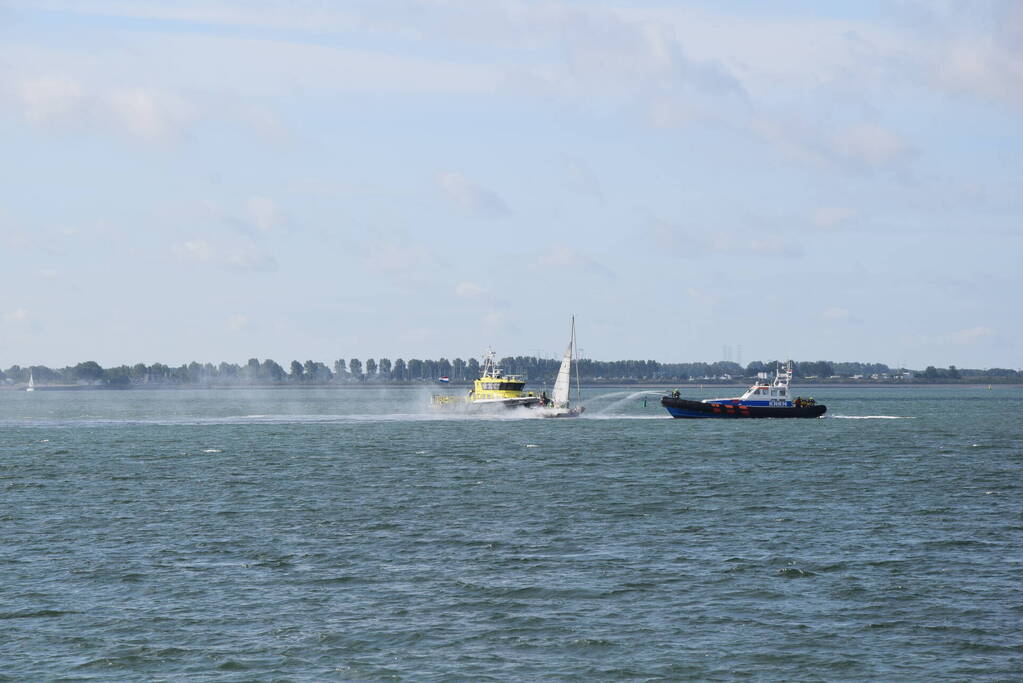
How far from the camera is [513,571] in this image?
136ft

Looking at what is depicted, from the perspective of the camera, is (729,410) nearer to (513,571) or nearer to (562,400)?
(562,400)

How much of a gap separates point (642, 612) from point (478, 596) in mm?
5514

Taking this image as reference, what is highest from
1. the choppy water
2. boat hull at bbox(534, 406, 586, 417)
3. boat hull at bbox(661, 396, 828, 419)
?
boat hull at bbox(661, 396, 828, 419)

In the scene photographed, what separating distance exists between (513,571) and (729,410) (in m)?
111

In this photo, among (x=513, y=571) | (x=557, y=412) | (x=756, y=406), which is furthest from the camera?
(x=557, y=412)

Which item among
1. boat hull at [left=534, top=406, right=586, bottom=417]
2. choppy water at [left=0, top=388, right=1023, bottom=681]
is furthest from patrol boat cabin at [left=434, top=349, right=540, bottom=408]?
choppy water at [left=0, top=388, right=1023, bottom=681]

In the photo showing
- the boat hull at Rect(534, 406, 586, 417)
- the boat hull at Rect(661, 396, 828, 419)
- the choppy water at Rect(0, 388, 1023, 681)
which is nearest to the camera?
the choppy water at Rect(0, 388, 1023, 681)

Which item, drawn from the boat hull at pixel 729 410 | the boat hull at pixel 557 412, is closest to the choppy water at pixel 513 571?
the boat hull at pixel 729 410

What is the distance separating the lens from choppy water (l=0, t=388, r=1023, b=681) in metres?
30.5

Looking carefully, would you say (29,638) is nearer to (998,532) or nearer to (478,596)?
(478,596)

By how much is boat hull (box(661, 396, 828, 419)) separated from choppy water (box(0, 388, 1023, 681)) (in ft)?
197

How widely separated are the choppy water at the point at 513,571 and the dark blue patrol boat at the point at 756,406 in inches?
A: 2373

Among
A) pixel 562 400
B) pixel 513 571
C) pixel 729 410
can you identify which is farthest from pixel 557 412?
pixel 513 571

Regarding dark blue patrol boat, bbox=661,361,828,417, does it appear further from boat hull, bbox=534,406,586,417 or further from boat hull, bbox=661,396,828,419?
boat hull, bbox=534,406,586,417
